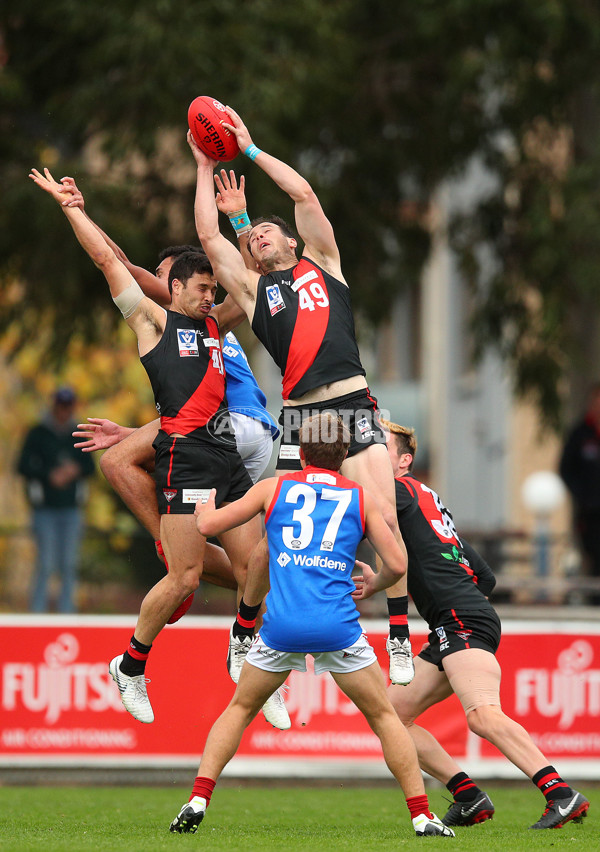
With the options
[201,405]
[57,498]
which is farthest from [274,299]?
[57,498]

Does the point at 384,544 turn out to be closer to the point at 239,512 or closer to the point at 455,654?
the point at 239,512

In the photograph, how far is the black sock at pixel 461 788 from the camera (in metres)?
8.85

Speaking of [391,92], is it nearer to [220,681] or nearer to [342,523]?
[220,681]

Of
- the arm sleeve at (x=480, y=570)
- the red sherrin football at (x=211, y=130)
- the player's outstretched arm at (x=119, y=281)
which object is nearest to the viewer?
the player's outstretched arm at (x=119, y=281)

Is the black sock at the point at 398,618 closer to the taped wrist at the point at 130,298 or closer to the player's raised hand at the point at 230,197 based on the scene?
the taped wrist at the point at 130,298

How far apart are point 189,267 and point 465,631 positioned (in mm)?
2867

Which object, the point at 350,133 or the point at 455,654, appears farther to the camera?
the point at 350,133

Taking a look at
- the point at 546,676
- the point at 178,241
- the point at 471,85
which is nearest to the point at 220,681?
the point at 546,676

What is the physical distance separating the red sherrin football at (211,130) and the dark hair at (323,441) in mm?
1982

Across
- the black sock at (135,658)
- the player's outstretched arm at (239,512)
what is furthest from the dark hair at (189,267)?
the black sock at (135,658)

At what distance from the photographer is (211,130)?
8438mm

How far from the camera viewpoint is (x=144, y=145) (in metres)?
14.5

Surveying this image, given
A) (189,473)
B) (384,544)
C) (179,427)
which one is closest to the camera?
(384,544)

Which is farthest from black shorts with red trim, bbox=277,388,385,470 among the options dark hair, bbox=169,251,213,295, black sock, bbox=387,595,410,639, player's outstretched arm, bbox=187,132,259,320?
dark hair, bbox=169,251,213,295
